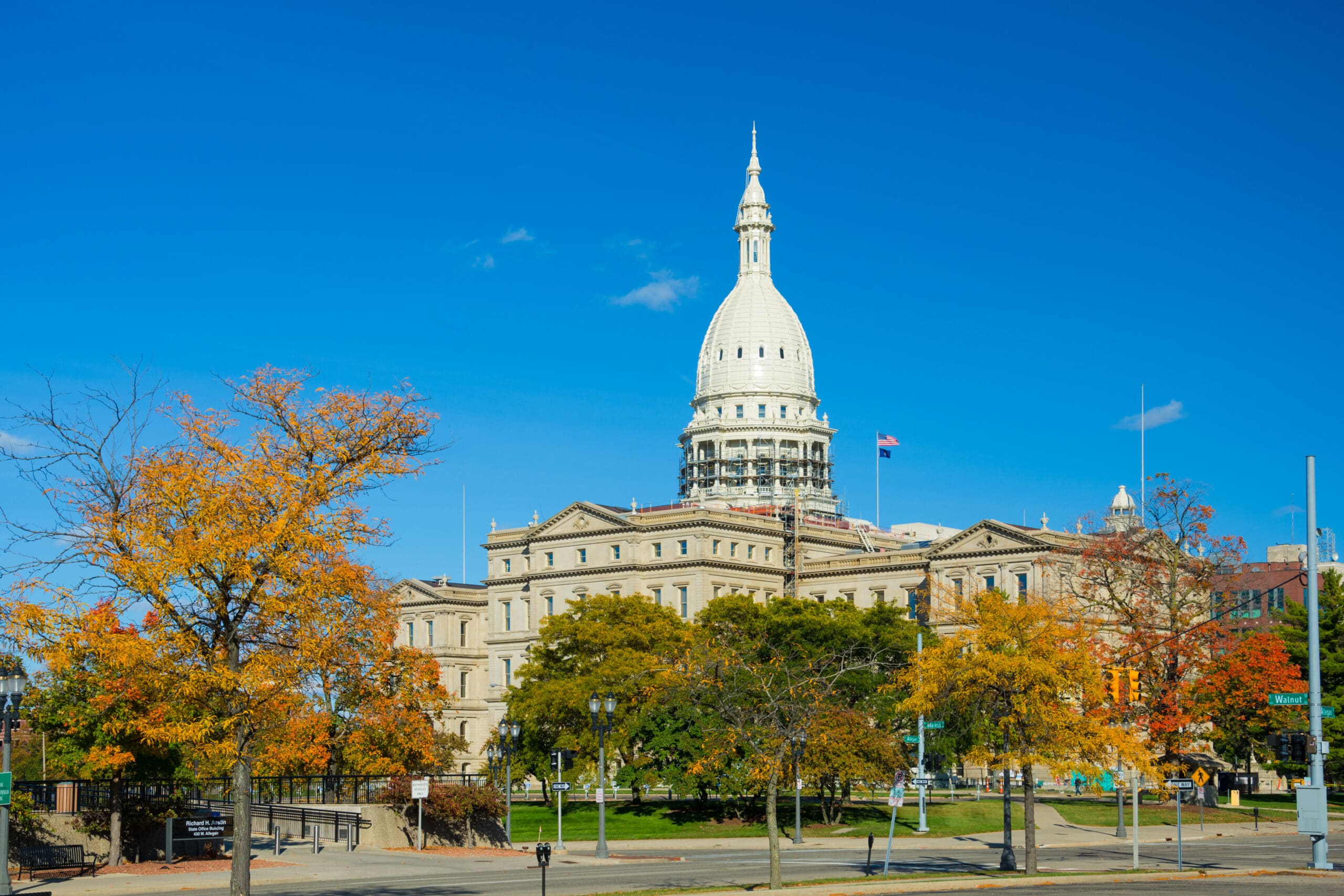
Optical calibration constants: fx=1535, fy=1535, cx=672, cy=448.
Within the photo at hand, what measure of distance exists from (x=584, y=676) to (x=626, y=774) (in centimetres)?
940

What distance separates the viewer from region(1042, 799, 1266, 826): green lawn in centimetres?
7338

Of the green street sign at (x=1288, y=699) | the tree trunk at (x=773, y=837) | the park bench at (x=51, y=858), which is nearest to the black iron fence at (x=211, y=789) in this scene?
the park bench at (x=51, y=858)

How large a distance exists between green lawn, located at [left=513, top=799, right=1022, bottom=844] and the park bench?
2515 centimetres

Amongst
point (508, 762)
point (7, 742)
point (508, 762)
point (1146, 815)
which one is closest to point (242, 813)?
point (7, 742)

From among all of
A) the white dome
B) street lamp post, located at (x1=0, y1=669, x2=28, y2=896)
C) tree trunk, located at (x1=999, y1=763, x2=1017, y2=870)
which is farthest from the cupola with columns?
street lamp post, located at (x1=0, y1=669, x2=28, y2=896)

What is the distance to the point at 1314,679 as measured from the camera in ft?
136

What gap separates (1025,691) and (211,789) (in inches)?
1880

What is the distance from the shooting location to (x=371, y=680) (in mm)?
31453

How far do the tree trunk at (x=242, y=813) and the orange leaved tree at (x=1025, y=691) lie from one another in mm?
21726

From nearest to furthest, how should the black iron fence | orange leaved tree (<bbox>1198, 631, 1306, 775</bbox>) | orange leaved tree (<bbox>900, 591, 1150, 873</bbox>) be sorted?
orange leaved tree (<bbox>900, 591, 1150, 873</bbox>), the black iron fence, orange leaved tree (<bbox>1198, 631, 1306, 775</bbox>)

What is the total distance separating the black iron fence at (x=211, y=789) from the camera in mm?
45969

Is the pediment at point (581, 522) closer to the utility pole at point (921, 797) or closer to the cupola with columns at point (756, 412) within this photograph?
the cupola with columns at point (756, 412)

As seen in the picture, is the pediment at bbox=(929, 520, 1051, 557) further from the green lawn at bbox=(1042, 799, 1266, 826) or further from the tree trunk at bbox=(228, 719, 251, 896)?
the tree trunk at bbox=(228, 719, 251, 896)

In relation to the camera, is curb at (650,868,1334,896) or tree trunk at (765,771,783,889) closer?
curb at (650,868,1334,896)
